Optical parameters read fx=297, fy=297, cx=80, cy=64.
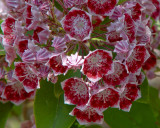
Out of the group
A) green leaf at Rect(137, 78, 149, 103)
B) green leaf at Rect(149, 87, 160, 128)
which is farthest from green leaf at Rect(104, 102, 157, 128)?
green leaf at Rect(137, 78, 149, 103)

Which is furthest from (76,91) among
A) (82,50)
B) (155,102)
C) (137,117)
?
(155,102)

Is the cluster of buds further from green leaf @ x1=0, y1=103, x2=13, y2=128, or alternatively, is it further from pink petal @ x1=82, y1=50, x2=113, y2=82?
green leaf @ x1=0, y1=103, x2=13, y2=128

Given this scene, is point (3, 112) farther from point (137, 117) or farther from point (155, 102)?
point (155, 102)

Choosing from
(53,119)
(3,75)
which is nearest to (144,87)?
(53,119)

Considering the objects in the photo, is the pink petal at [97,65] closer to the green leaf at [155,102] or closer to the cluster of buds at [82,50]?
the cluster of buds at [82,50]

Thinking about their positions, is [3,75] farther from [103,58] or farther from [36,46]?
[103,58]
